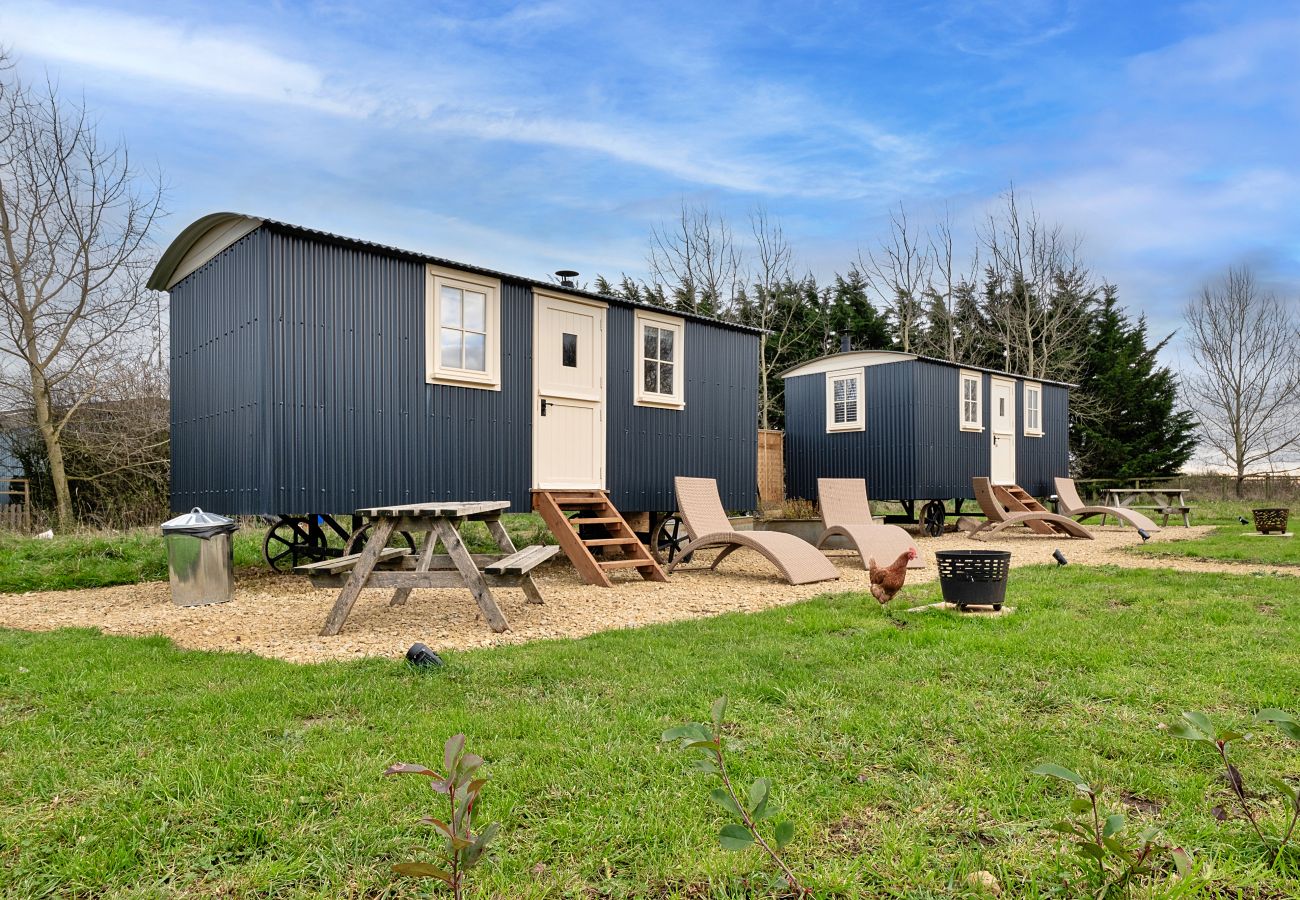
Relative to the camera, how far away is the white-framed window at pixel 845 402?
14.7m

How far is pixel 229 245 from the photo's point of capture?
24.1ft

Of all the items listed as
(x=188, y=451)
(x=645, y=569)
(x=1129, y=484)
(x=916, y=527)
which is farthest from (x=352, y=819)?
(x=1129, y=484)

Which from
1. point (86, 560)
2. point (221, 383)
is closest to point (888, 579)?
point (221, 383)

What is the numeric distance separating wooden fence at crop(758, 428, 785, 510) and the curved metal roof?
282 inches

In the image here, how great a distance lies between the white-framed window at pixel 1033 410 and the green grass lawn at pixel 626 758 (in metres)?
13.2

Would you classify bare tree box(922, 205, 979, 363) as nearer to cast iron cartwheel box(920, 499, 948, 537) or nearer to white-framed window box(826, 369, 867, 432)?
white-framed window box(826, 369, 867, 432)

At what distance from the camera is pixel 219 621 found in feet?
18.3

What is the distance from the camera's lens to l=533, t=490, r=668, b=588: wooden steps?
766cm

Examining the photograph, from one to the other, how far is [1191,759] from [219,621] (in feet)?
18.9

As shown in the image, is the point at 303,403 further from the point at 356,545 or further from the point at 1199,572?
the point at 1199,572

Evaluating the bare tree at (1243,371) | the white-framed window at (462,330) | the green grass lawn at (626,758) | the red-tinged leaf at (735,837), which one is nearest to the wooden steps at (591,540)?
the white-framed window at (462,330)

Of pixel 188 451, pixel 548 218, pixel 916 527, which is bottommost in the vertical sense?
pixel 916 527

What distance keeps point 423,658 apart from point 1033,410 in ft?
53.3

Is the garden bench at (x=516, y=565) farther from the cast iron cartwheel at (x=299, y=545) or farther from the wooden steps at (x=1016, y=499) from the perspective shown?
the wooden steps at (x=1016, y=499)
